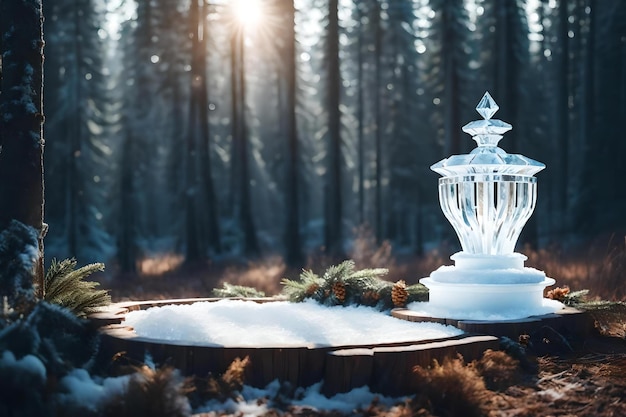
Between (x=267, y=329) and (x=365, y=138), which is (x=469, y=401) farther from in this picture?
(x=365, y=138)

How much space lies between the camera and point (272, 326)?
25.4 feet

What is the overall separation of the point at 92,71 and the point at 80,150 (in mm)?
4496

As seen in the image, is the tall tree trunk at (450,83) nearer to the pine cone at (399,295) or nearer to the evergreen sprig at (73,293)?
the pine cone at (399,295)

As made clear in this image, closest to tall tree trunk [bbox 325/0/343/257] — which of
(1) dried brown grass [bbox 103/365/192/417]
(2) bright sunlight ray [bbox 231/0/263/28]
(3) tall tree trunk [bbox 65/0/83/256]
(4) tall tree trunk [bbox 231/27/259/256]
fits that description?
(4) tall tree trunk [bbox 231/27/259/256]

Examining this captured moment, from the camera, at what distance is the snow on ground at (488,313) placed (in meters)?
8.05

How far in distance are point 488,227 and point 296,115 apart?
17.1 meters

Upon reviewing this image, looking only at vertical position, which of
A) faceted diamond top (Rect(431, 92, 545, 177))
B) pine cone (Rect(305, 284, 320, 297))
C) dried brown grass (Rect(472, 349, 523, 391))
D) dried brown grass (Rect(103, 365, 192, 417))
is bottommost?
dried brown grass (Rect(472, 349, 523, 391))

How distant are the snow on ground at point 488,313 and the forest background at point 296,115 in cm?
1015

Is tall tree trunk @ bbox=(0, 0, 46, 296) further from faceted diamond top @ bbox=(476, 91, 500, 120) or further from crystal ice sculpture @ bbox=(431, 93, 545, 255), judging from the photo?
faceted diamond top @ bbox=(476, 91, 500, 120)

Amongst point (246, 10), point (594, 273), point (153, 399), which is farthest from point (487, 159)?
point (246, 10)

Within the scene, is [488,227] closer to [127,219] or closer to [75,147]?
[127,219]

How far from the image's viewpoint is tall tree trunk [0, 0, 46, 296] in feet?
24.0

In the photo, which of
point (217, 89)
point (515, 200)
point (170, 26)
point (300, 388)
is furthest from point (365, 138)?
point (300, 388)

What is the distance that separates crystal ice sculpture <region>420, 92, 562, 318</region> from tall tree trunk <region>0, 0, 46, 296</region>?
461cm
